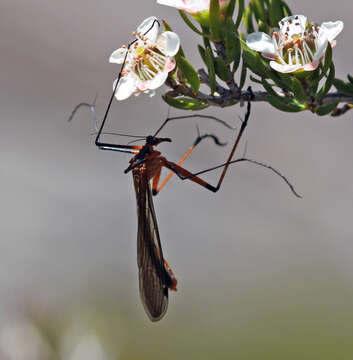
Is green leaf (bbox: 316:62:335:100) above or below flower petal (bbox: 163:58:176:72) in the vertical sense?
below

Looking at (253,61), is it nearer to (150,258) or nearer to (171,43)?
(171,43)

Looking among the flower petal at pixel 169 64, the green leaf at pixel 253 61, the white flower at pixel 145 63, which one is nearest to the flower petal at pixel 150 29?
the white flower at pixel 145 63

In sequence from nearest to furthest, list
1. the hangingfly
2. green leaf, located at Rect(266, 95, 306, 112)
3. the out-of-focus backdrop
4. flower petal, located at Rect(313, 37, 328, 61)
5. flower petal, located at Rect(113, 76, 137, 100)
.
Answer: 1. flower petal, located at Rect(313, 37, 328, 61)
2. green leaf, located at Rect(266, 95, 306, 112)
3. flower petal, located at Rect(113, 76, 137, 100)
4. the hangingfly
5. the out-of-focus backdrop

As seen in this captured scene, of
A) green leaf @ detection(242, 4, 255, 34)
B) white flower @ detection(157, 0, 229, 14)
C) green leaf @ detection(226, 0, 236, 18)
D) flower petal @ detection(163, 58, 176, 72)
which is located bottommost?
green leaf @ detection(242, 4, 255, 34)

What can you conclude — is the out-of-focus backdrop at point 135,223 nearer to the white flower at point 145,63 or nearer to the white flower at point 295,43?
the white flower at point 145,63

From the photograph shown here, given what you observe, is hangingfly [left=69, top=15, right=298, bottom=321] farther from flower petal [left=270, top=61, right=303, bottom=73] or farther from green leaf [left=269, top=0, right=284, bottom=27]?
flower petal [left=270, top=61, right=303, bottom=73]

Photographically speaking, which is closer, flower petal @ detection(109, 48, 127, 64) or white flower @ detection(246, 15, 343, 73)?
white flower @ detection(246, 15, 343, 73)

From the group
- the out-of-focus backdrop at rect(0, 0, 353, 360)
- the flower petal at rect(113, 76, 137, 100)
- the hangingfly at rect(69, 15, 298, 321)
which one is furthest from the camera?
the out-of-focus backdrop at rect(0, 0, 353, 360)

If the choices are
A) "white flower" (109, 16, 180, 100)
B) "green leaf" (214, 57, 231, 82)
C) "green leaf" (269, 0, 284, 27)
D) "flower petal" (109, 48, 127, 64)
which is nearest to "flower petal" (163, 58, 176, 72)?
"white flower" (109, 16, 180, 100)
